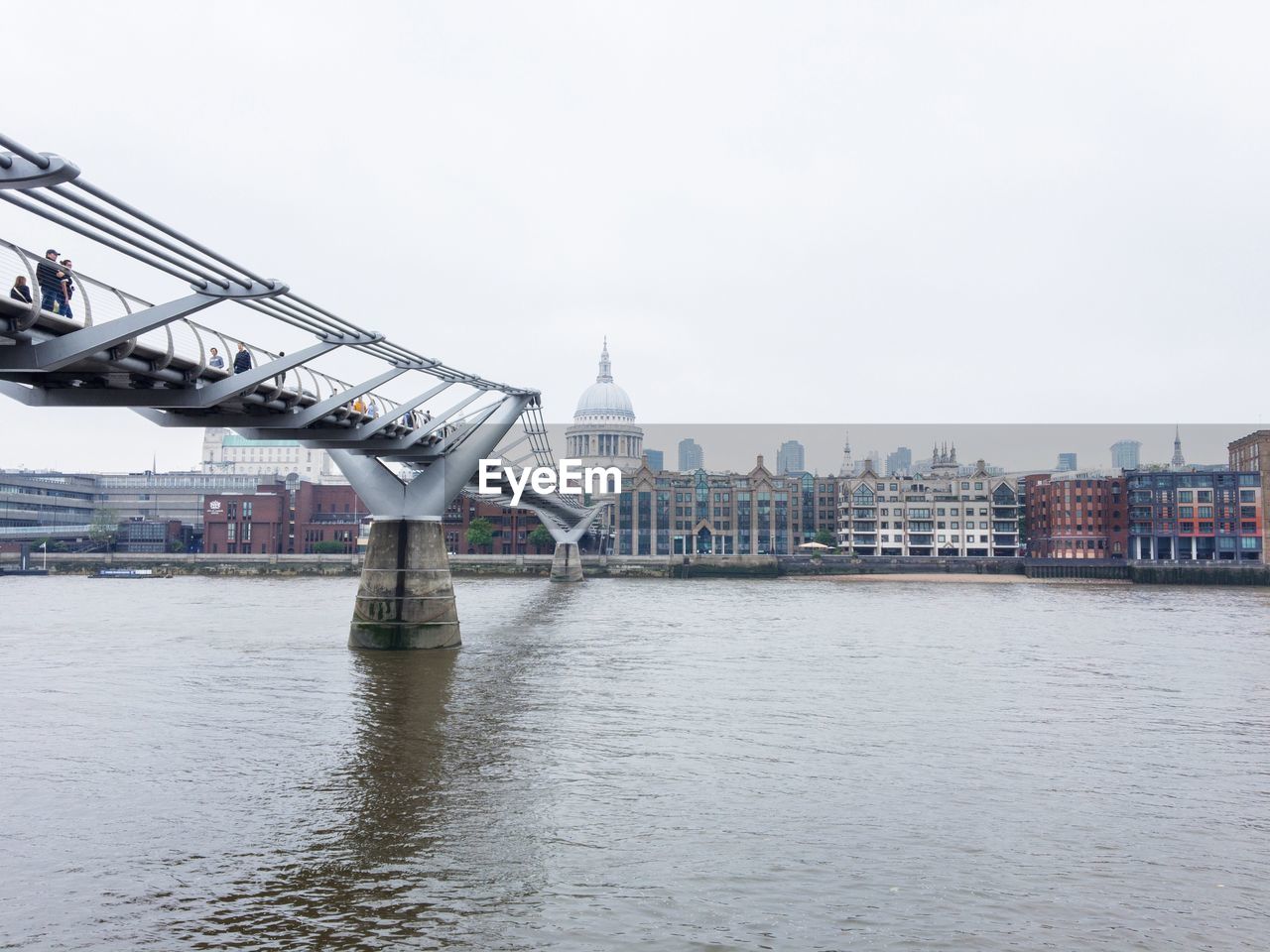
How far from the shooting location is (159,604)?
71.1 metres

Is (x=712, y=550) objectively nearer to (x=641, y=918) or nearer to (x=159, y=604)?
(x=159, y=604)

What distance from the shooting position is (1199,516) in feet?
421

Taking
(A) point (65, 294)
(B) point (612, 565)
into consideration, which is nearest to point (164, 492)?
(B) point (612, 565)

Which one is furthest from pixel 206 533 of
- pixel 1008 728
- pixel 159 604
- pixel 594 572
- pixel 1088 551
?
pixel 1008 728

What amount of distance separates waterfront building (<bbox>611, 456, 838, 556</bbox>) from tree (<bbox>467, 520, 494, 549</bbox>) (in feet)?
73.7

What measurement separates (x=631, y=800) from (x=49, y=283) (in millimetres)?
12866

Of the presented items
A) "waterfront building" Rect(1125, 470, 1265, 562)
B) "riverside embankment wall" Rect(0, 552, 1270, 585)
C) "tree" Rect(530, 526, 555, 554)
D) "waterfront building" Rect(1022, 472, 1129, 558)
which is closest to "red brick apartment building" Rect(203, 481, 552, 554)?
"tree" Rect(530, 526, 555, 554)

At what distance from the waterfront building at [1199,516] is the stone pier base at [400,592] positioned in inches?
4241

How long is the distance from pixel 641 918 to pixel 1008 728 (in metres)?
15.3

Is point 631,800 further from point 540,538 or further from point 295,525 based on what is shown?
point 295,525

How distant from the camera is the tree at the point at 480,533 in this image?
461 ft

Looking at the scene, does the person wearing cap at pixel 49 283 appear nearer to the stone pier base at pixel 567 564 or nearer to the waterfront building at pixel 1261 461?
the stone pier base at pixel 567 564

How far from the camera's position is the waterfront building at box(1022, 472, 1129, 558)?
434 ft

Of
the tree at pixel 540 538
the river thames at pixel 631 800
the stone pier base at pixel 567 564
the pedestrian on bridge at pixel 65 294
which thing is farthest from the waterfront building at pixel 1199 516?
the pedestrian on bridge at pixel 65 294
